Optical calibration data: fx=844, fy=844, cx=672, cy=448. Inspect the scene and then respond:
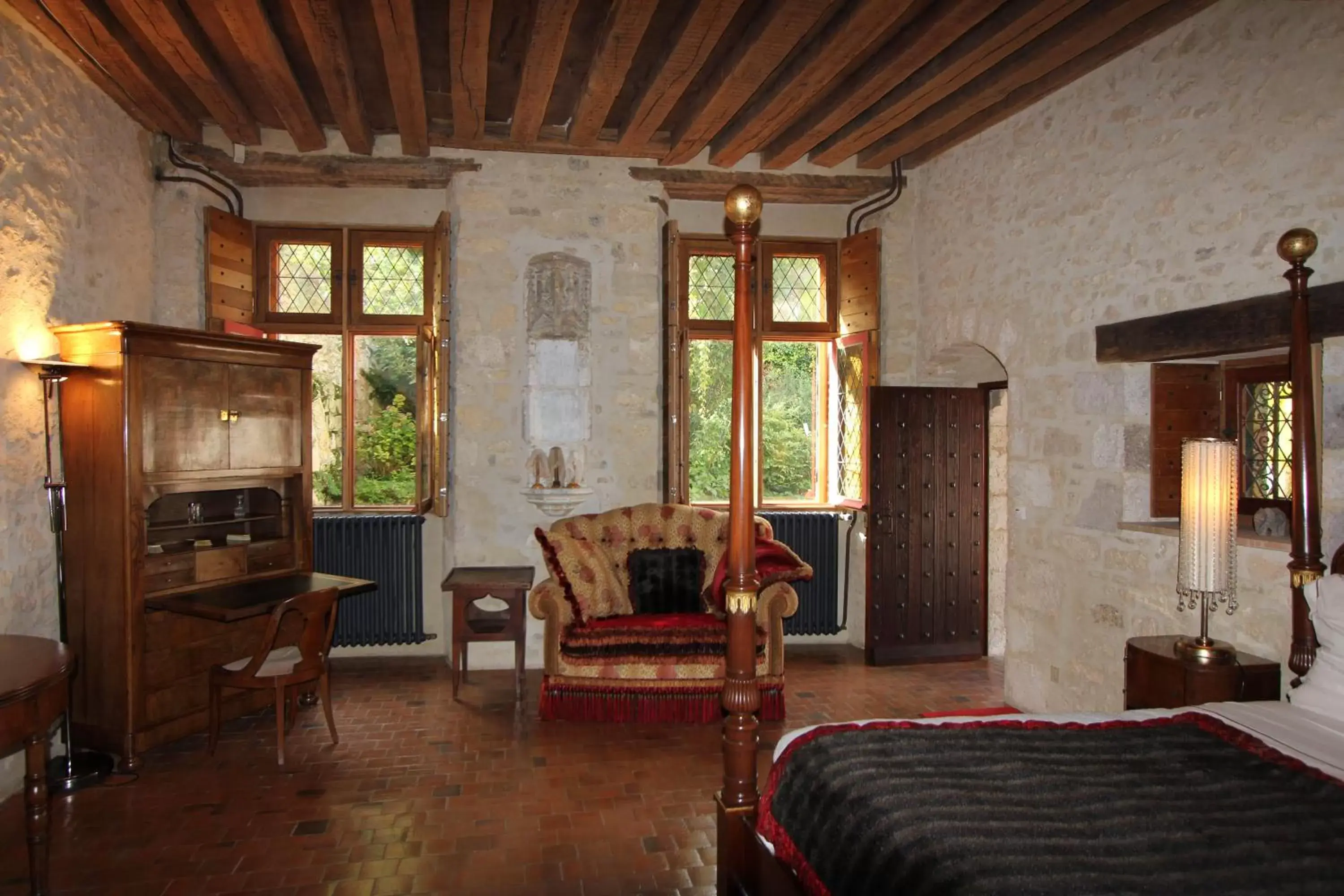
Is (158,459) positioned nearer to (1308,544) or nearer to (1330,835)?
(1330,835)

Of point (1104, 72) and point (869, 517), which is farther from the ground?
point (1104, 72)

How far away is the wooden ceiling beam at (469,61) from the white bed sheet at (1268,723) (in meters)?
3.25

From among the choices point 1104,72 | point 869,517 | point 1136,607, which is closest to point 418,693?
point 869,517

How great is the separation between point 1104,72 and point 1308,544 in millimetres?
2496

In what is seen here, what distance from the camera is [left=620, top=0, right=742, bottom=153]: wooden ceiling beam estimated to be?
3781 mm

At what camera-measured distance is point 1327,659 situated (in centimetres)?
277

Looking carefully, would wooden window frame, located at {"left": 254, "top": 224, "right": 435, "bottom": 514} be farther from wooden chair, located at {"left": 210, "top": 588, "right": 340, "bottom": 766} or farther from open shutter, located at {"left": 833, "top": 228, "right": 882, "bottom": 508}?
open shutter, located at {"left": 833, "top": 228, "right": 882, "bottom": 508}

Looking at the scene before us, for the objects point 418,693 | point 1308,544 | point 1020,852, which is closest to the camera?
point 1020,852

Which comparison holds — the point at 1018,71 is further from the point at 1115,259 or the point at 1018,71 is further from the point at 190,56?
the point at 190,56

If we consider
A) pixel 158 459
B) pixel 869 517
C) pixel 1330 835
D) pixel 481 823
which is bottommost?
pixel 481 823

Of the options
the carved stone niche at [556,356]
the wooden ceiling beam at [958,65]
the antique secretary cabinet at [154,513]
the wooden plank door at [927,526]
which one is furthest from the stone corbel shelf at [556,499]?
the wooden ceiling beam at [958,65]

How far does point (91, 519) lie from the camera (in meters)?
4.09

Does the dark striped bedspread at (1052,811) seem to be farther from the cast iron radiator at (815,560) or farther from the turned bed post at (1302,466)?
the cast iron radiator at (815,560)

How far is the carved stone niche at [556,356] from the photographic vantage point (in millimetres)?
5680
